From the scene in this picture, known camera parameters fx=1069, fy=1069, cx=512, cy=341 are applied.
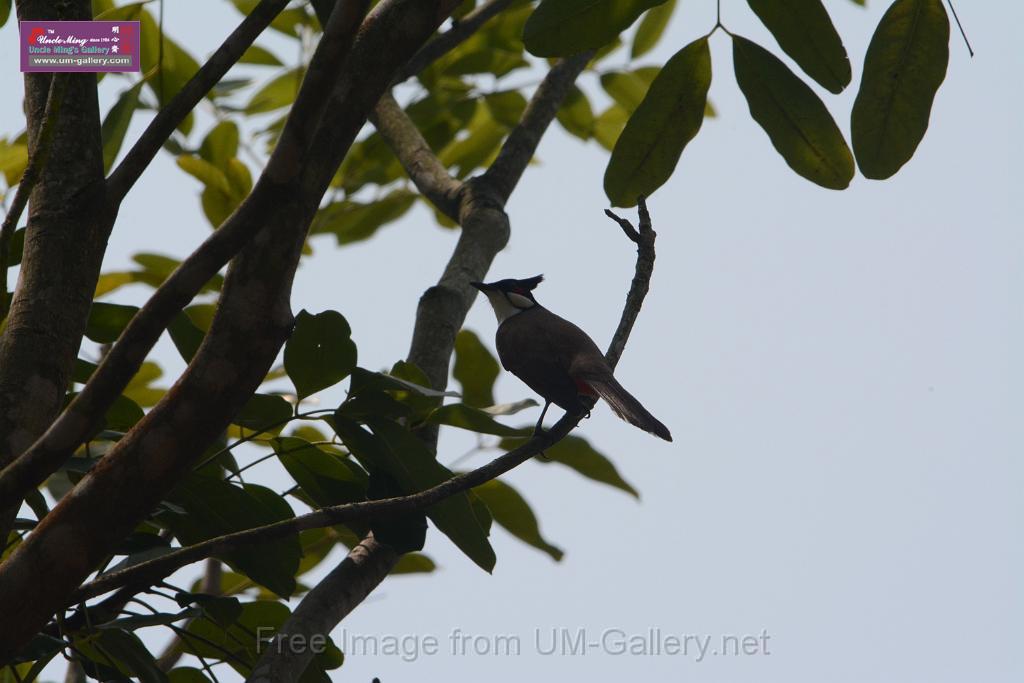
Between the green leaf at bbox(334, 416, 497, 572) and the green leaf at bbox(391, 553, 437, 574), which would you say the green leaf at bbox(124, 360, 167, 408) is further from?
the green leaf at bbox(334, 416, 497, 572)

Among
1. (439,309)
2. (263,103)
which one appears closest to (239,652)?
(439,309)

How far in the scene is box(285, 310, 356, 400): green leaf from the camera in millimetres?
2676

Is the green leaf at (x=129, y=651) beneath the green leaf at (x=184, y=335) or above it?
beneath

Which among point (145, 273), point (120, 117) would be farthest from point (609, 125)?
point (120, 117)

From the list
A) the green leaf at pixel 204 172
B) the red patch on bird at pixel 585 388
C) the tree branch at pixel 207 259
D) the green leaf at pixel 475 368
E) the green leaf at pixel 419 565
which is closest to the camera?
the tree branch at pixel 207 259

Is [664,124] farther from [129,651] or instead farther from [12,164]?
[12,164]

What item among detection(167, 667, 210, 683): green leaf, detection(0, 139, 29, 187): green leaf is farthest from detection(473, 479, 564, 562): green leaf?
detection(0, 139, 29, 187): green leaf

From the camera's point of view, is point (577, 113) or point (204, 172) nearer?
point (204, 172)

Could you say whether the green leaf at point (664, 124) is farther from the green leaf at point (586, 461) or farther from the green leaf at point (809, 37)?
the green leaf at point (586, 461)

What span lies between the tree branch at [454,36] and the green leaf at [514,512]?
5.22ft

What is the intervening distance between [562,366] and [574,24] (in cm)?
193

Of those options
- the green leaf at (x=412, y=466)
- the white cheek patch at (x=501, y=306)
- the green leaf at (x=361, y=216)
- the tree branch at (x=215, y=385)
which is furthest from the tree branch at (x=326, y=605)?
the white cheek patch at (x=501, y=306)

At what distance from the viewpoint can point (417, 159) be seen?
430 centimetres

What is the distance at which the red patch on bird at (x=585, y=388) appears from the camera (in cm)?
413
